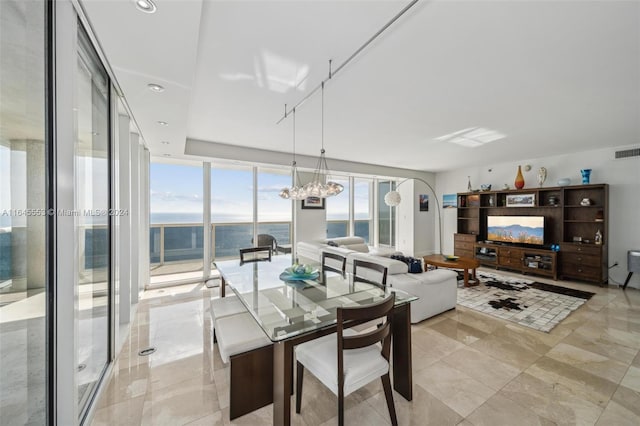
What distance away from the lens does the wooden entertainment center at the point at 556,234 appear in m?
4.79

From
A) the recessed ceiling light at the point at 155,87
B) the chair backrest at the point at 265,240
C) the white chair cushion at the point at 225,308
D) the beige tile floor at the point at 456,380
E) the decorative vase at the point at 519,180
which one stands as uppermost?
the recessed ceiling light at the point at 155,87

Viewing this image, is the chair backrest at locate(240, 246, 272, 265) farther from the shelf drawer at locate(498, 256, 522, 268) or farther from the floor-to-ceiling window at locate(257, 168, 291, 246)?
the shelf drawer at locate(498, 256, 522, 268)

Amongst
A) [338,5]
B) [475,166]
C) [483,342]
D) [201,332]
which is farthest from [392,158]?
[201,332]

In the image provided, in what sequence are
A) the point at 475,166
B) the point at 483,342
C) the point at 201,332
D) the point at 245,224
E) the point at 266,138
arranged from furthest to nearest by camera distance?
the point at 475,166 < the point at 245,224 < the point at 266,138 < the point at 201,332 < the point at 483,342

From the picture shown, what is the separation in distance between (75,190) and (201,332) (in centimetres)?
218

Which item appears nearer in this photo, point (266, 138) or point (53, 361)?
point (53, 361)

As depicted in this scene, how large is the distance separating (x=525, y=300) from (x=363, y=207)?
15.3ft

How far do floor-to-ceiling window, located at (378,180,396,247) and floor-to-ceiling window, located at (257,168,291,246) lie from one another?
346 centimetres

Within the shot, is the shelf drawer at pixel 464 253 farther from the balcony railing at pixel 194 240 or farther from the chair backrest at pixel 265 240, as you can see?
the balcony railing at pixel 194 240

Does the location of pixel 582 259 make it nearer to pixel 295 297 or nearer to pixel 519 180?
pixel 519 180

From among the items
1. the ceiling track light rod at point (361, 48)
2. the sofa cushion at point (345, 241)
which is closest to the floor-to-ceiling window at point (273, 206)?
the sofa cushion at point (345, 241)

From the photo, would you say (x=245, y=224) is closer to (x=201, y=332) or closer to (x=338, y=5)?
(x=201, y=332)

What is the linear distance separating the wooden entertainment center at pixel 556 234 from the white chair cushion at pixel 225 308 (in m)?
6.10

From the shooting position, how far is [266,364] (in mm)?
1838
